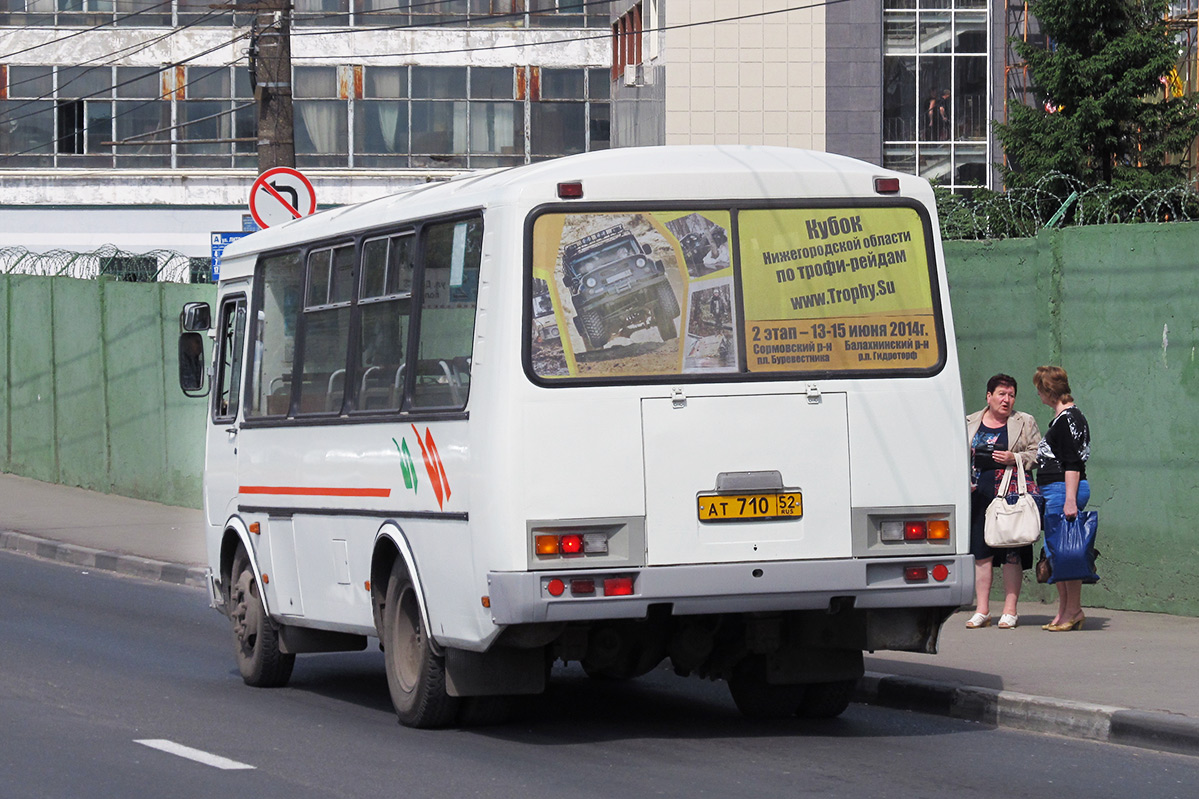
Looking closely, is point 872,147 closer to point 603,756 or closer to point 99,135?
point 99,135

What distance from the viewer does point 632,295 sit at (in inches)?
356

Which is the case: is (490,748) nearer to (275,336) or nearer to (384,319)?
(384,319)

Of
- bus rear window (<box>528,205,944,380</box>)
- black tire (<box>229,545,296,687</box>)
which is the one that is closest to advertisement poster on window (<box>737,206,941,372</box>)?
bus rear window (<box>528,205,944,380</box>)

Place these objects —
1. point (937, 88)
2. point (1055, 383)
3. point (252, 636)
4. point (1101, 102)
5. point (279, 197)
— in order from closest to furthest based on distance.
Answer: point (252, 636), point (1055, 383), point (279, 197), point (1101, 102), point (937, 88)

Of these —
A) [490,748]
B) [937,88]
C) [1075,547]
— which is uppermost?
[937,88]

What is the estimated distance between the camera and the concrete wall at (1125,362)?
1317 cm

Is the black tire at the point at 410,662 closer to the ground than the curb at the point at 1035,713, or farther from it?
farther from it

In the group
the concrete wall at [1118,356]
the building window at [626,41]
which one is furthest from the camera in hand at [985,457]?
the building window at [626,41]

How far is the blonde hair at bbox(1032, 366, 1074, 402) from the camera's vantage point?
41.6ft

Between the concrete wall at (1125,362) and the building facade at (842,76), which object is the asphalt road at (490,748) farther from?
the building facade at (842,76)

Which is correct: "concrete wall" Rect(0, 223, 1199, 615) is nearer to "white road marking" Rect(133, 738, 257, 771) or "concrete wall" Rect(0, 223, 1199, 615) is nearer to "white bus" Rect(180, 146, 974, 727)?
"white bus" Rect(180, 146, 974, 727)

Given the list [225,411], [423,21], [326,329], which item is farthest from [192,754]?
[423,21]

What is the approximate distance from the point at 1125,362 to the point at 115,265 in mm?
15617

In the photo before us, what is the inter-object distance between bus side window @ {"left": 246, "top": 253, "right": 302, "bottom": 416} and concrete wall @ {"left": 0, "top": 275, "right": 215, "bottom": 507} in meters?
11.1
